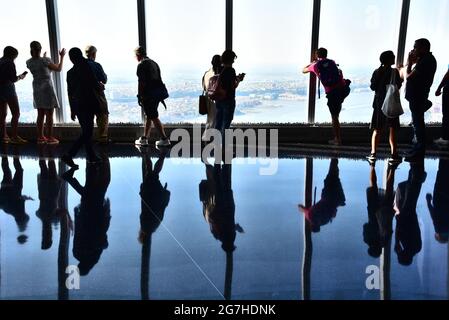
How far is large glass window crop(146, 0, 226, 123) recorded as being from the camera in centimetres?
816

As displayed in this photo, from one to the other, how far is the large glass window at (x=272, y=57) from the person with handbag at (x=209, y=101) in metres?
0.89

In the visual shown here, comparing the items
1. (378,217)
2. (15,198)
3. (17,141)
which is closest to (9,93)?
(17,141)

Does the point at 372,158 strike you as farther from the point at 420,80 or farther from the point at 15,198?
the point at 15,198

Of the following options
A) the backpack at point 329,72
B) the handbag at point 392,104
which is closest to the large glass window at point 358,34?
the backpack at point 329,72

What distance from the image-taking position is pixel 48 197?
4.84 meters

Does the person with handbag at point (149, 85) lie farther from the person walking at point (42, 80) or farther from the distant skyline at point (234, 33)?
the person walking at point (42, 80)

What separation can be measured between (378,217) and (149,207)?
2070 mm

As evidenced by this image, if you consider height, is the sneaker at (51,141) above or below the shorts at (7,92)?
below

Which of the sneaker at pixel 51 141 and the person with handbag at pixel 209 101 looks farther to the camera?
the sneaker at pixel 51 141

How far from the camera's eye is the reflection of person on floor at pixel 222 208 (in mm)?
3461

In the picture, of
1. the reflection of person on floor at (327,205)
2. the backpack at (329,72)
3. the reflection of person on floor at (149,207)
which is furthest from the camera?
the backpack at (329,72)

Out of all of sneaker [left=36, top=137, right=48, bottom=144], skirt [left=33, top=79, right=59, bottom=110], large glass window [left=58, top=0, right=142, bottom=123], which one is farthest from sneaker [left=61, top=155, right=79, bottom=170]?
large glass window [left=58, top=0, right=142, bottom=123]

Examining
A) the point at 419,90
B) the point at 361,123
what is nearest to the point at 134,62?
the point at 361,123

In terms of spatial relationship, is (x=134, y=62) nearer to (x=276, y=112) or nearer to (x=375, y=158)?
(x=276, y=112)
